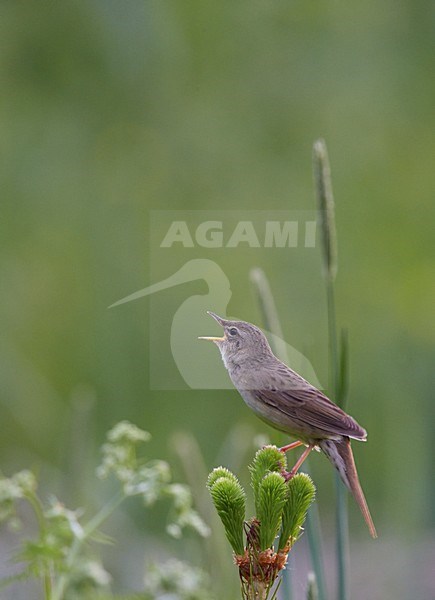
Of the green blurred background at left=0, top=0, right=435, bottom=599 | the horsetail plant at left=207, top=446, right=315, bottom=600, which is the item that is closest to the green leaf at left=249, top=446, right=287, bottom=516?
the horsetail plant at left=207, top=446, right=315, bottom=600

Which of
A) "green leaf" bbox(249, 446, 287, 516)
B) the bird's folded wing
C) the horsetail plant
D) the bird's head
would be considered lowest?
the horsetail plant

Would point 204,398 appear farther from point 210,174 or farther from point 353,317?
point 210,174

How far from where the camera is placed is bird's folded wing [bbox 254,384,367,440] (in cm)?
102

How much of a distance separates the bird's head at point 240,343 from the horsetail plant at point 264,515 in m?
0.21

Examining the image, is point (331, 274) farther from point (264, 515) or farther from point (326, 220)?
point (264, 515)

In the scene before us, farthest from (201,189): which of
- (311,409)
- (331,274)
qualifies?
(311,409)

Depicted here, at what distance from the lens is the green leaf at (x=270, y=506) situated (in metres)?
1.18

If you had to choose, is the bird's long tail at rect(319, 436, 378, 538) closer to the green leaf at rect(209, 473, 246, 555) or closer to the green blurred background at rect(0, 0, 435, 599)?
the green leaf at rect(209, 473, 246, 555)

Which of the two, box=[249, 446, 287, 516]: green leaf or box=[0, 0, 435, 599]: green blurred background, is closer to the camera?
box=[249, 446, 287, 516]: green leaf

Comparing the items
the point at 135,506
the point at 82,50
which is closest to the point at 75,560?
the point at 135,506

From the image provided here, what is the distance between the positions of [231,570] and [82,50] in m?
3.61

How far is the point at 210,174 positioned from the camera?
5805 mm

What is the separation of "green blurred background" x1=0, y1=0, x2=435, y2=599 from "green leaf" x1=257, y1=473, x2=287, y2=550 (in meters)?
2.40

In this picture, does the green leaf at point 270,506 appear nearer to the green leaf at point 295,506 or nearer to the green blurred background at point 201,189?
the green leaf at point 295,506
